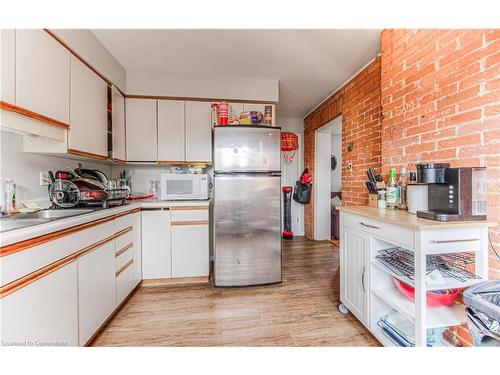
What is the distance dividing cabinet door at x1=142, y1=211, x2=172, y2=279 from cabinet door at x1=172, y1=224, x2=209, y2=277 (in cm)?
8

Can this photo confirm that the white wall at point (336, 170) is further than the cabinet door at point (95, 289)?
Yes

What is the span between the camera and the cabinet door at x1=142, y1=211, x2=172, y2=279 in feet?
7.47

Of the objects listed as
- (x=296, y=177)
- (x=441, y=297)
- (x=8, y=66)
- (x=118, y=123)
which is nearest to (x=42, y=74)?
(x=8, y=66)

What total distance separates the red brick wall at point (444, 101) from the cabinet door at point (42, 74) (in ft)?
8.78

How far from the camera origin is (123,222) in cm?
190

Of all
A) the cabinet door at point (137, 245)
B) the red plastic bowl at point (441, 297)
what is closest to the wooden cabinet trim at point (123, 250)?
the cabinet door at point (137, 245)

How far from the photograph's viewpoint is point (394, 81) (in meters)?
1.82

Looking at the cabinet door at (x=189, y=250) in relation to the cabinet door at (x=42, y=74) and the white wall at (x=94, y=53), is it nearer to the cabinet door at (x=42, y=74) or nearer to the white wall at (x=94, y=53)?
the cabinet door at (x=42, y=74)

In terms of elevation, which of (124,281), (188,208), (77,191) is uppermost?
(77,191)

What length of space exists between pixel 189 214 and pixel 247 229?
2.25 ft

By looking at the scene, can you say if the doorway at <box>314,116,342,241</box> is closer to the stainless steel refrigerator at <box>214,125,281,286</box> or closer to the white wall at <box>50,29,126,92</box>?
the stainless steel refrigerator at <box>214,125,281,286</box>

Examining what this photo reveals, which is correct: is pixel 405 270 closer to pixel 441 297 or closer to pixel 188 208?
pixel 441 297

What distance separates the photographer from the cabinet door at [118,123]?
2.30 meters
